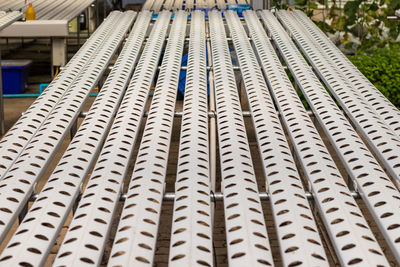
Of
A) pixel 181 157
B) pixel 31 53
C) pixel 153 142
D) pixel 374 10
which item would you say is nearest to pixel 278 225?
pixel 181 157

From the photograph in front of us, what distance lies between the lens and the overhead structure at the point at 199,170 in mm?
1042

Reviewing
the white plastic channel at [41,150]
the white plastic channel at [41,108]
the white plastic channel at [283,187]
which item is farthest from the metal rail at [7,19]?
the white plastic channel at [283,187]

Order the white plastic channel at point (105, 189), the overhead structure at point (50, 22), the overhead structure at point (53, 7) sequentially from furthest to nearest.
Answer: the overhead structure at point (53, 7), the overhead structure at point (50, 22), the white plastic channel at point (105, 189)

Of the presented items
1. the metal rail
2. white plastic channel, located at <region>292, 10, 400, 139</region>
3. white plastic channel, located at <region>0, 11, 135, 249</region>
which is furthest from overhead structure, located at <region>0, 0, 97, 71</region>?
white plastic channel, located at <region>0, 11, 135, 249</region>

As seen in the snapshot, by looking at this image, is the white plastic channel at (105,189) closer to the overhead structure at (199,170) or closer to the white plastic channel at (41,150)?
the overhead structure at (199,170)

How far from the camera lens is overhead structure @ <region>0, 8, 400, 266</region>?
3.42 ft

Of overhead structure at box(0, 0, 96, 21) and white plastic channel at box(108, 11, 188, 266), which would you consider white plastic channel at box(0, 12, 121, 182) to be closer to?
white plastic channel at box(108, 11, 188, 266)

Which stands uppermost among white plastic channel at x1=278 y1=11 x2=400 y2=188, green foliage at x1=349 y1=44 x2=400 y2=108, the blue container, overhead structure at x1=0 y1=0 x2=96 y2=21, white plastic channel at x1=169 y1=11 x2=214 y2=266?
overhead structure at x1=0 y1=0 x2=96 y2=21

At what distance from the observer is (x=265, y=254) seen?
3.32 feet

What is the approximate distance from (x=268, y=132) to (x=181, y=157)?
0.30 meters

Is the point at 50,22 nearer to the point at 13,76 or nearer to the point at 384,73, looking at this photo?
the point at 13,76

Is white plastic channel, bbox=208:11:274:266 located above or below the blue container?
above

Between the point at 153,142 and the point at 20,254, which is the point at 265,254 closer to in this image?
the point at 20,254

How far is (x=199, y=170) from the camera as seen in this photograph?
55.2 inches
